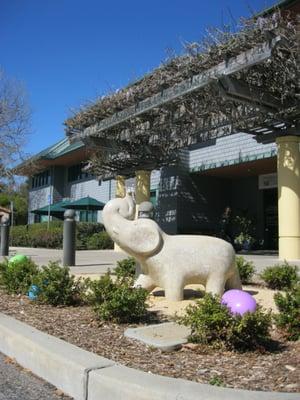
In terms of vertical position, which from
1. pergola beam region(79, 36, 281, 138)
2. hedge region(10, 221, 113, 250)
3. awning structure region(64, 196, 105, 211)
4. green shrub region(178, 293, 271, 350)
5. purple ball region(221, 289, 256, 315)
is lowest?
green shrub region(178, 293, 271, 350)

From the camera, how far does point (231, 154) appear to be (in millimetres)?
24953

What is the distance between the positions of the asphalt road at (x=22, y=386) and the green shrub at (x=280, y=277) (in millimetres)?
5229

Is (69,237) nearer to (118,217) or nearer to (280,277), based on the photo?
(280,277)

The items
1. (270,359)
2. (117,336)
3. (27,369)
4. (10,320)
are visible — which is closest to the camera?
(270,359)

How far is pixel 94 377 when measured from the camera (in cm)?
407

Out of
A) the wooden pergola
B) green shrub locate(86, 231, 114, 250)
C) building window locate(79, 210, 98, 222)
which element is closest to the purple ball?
the wooden pergola

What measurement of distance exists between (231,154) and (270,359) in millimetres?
20726

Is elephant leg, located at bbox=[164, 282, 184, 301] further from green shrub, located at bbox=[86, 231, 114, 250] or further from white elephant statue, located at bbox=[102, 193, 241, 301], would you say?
green shrub, located at bbox=[86, 231, 114, 250]

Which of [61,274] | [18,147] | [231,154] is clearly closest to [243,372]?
[61,274]

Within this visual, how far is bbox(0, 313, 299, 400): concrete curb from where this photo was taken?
3.59 m

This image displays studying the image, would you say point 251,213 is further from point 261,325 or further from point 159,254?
point 261,325

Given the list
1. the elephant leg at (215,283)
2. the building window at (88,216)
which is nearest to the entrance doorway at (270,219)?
the building window at (88,216)

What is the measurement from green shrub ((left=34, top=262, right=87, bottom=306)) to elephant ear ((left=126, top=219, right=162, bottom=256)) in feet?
2.92

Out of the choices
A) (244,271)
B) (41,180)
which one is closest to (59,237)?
(41,180)
